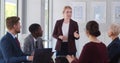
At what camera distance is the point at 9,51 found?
3719 mm

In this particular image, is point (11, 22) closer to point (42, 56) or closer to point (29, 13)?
point (42, 56)

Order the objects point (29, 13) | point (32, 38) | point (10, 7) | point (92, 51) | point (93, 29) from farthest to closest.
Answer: point (29, 13), point (10, 7), point (32, 38), point (93, 29), point (92, 51)

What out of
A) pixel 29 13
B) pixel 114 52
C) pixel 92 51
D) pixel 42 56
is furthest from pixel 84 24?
pixel 92 51

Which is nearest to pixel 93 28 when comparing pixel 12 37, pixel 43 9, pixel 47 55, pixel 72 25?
pixel 47 55

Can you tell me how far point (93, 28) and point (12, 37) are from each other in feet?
3.82

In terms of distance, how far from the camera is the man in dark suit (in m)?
3.71

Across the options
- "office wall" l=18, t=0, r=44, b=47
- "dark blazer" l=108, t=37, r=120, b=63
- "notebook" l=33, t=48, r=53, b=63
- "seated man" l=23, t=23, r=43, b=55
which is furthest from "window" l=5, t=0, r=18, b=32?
"dark blazer" l=108, t=37, r=120, b=63

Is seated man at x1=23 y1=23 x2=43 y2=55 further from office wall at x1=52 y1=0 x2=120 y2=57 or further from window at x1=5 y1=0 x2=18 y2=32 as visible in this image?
office wall at x1=52 y1=0 x2=120 y2=57

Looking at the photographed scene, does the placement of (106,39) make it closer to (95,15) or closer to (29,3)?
(95,15)

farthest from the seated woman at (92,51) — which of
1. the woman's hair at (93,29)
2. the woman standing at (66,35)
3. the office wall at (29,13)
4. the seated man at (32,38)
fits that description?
the office wall at (29,13)

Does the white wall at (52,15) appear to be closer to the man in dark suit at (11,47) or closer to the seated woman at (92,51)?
the man in dark suit at (11,47)

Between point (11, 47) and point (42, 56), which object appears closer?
point (11, 47)

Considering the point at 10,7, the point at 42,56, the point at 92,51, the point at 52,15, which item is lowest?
the point at 42,56

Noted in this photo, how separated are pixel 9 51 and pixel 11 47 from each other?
8 centimetres
